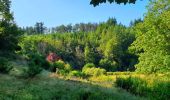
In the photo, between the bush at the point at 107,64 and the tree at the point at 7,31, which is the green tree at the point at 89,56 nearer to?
the bush at the point at 107,64

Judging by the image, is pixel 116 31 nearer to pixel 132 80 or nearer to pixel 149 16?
pixel 149 16

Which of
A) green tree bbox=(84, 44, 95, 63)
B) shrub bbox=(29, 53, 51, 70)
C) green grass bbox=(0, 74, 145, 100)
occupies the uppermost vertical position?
green tree bbox=(84, 44, 95, 63)

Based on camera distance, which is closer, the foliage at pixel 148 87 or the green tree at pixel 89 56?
the foliage at pixel 148 87

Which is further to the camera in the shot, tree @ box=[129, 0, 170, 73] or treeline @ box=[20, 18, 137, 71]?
treeline @ box=[20, 18, 137, 71]

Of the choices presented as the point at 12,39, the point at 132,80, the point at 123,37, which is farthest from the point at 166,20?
the point at 123,37

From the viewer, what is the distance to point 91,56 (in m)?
120

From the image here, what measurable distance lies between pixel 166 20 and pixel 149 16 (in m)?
2.21

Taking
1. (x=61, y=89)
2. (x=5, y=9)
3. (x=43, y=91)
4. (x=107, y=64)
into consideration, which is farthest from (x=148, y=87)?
(x=107, y=64)

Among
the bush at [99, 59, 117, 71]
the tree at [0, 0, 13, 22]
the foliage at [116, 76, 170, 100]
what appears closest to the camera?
the foliage at [116, 76, 170, 100]

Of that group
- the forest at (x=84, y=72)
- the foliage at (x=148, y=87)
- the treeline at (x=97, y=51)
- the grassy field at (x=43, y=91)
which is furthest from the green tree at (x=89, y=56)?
the grassy field at (x=43, y=91)

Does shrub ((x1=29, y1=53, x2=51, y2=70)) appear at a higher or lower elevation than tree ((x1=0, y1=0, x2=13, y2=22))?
lower

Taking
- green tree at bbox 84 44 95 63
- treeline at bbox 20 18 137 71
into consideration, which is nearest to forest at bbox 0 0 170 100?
treeline at bbox 20 18 137 71

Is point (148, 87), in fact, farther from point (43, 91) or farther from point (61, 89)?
point (43, 91)

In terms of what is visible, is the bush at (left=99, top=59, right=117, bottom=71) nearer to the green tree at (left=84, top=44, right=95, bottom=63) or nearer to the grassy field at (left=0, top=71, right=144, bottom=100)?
the green tree at (left=84, top=44, right=95, bottom=63)
